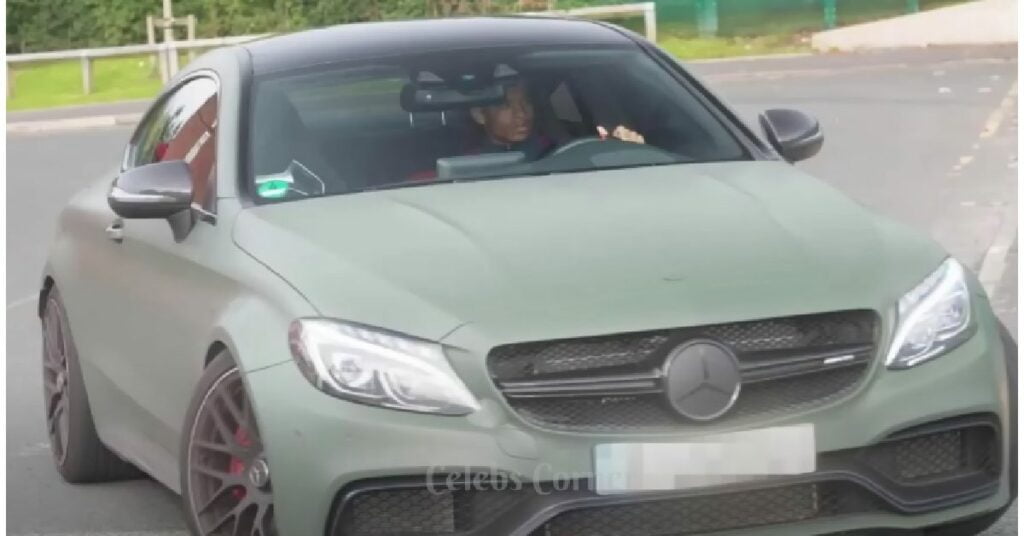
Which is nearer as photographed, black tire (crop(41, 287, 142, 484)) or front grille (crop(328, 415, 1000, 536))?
front grille (crop(328, 415, 1000, 536))

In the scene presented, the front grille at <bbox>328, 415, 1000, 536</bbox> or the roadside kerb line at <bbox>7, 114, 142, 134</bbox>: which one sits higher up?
the front grille at <bbox>328, 415, 1000, 536</bbox>

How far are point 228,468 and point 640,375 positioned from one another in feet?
3.66

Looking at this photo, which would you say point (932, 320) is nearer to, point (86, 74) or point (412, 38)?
point (412, 38)

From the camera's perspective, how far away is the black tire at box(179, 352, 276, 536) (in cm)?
539

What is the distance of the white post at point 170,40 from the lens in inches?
1499

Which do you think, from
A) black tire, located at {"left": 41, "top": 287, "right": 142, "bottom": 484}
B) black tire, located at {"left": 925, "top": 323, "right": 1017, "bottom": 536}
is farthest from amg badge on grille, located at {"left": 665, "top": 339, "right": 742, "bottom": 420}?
black tire, located at {"left": 41, "top": 287, "right": 142, "bottom": 484}

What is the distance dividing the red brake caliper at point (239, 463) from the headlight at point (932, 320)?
1447 mm

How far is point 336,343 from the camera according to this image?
5.20m

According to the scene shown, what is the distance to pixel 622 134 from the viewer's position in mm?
6883

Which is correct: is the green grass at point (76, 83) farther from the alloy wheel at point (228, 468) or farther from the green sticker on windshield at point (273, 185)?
the alloy wheel at point (228, 468)

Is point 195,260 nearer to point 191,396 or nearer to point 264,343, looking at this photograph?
point 191,396

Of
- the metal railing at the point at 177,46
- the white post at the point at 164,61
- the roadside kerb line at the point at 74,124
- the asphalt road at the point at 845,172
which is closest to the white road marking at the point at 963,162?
the asphalt road at the point at 845,172

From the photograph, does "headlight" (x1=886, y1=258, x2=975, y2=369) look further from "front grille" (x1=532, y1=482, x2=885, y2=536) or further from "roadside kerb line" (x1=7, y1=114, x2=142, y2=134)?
"roadside kerb line" (x1=7, y1=114, x2=142, y2=134)

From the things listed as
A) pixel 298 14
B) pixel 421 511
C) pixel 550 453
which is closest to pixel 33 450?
pixel 421 511
